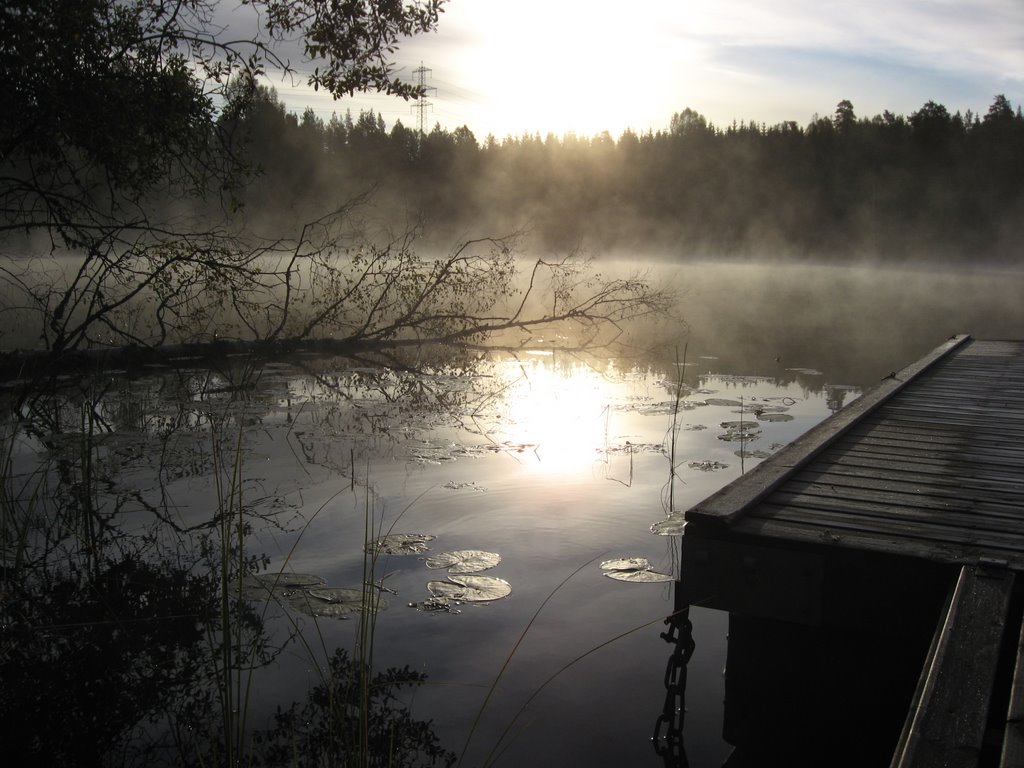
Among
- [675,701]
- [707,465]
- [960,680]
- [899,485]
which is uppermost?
[899,485]

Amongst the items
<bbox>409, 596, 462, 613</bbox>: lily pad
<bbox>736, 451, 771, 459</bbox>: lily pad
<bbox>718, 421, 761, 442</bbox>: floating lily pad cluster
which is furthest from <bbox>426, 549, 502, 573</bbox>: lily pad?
<bbox>718, 421, 761, 442</bbox>: floating lily pad cluster

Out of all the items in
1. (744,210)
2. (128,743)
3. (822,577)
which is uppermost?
(744,210)

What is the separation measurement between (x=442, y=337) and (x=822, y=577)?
7806 millimetres

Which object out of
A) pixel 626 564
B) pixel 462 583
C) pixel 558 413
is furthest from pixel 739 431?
pixel 462 583

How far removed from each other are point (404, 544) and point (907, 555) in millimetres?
2013

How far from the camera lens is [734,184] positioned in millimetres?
50188

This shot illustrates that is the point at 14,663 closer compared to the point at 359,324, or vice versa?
the point at 14,663

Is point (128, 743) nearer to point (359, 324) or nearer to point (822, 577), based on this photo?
point (822, 577)

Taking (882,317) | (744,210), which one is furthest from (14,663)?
(744,210)

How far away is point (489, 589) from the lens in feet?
10.8

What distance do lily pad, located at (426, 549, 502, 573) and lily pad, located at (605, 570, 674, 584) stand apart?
459 millimetres

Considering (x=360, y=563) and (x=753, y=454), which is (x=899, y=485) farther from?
(x=753, y=454)

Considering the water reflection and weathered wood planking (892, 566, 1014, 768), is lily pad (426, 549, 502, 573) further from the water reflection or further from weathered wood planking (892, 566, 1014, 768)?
weathered wood planking (892, 566, 1014, 768)

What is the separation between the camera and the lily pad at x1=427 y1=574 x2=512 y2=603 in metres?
3.24
